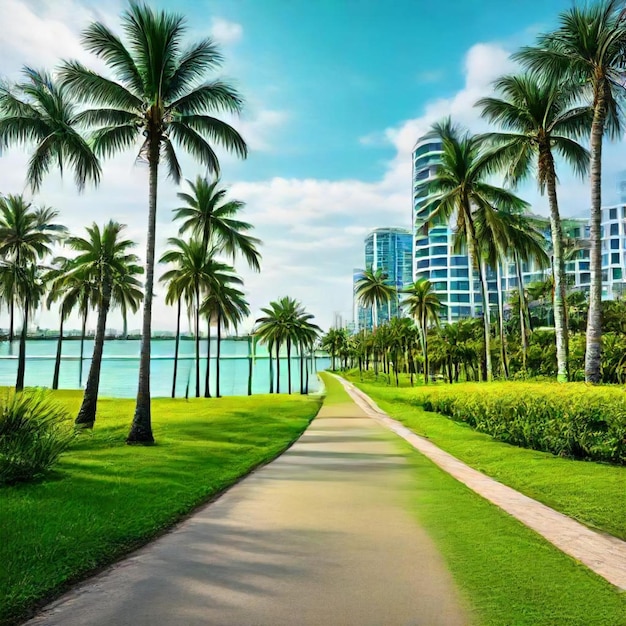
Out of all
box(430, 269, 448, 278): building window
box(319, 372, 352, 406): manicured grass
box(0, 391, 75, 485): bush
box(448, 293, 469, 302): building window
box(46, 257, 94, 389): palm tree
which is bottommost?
box(319, 372, 352, 406): manicured grass

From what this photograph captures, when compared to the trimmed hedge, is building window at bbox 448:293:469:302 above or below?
above

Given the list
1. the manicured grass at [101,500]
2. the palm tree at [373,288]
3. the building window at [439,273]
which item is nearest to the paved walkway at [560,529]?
the manicured grass at [101,500]

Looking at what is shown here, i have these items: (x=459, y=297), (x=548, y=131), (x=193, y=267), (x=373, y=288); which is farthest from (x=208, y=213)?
(x=459, y=297)

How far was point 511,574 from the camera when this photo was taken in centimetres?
483

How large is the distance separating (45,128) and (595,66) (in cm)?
1685

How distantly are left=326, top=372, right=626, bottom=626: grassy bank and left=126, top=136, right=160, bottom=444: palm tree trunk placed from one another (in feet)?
30.7

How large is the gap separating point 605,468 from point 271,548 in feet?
24.4

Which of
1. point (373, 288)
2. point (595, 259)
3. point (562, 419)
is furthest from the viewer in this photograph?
point (373, 288)

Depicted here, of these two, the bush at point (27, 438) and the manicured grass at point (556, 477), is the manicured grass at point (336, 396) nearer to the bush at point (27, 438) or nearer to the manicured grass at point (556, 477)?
the manicured grass at point (556, 477)

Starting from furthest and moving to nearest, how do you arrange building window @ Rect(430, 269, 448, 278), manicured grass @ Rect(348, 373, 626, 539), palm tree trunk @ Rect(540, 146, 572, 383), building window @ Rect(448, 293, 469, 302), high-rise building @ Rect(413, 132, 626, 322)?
building window @ Rect(430, 269, 448, 278), building window @ Rect(448, 293, 469, 302), high-rise building @ Rect(413, 132, 626, 322), palm tree trunk @ Rect(540, 146, 572, 383), manicured grass @ Rect(348, 373, 626, 539)

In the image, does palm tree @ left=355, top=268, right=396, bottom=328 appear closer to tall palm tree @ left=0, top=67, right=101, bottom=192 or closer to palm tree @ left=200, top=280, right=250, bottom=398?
palm tree @ left=200, top=280, right=250, bottom=398

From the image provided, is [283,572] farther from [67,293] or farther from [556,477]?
[67,293]

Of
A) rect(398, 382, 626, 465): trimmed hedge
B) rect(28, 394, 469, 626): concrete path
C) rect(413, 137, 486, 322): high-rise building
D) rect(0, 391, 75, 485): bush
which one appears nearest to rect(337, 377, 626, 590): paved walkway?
rect(28, 394, 469, 626): concrete path

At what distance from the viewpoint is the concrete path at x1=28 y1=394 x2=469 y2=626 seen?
4012 mm
